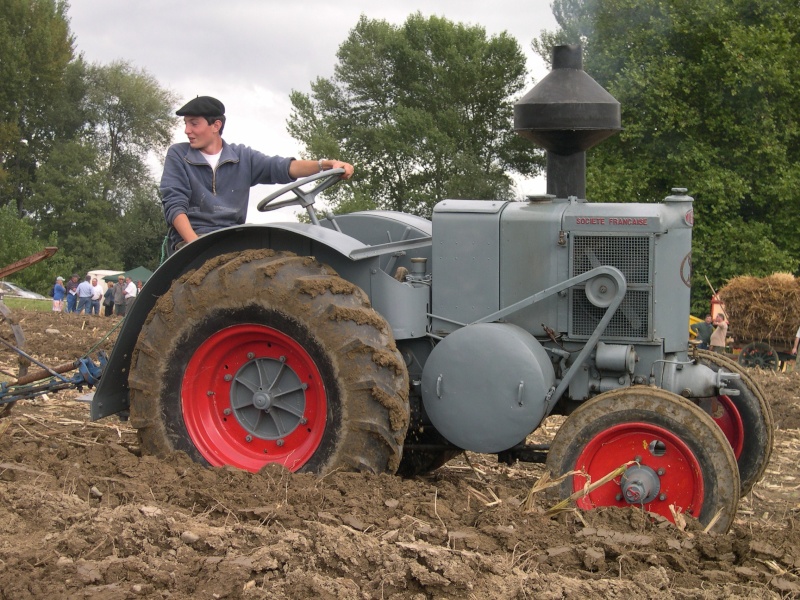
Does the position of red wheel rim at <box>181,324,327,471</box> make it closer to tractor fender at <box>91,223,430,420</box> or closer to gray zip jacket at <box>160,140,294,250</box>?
tractor fender at <box>91,223,430,420</box>

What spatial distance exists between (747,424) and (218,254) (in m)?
3.24

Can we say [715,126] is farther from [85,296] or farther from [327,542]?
[327,542]

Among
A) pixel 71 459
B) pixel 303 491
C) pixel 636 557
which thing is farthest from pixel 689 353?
pixel 71 459

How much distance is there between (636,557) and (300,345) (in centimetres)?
190

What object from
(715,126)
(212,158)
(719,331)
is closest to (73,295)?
(715,126)

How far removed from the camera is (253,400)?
526 centimetres

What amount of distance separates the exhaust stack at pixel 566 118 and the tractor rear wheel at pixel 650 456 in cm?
151

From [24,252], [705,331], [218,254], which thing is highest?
[24,252]

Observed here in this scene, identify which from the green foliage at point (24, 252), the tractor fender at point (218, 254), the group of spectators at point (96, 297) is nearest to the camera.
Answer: the tractor fender at point (218, 254)

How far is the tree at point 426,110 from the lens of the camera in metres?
37.8

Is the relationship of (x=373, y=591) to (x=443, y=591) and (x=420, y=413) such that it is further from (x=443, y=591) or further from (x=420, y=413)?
(x=420, y=413)

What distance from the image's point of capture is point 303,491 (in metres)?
4.71

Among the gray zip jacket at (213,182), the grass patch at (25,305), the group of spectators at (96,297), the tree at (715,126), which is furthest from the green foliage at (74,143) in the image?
the gray zip jacket at (213,182)

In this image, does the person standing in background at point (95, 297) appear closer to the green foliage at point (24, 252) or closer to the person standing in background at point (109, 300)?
the person standing in background at point (109, 300)
